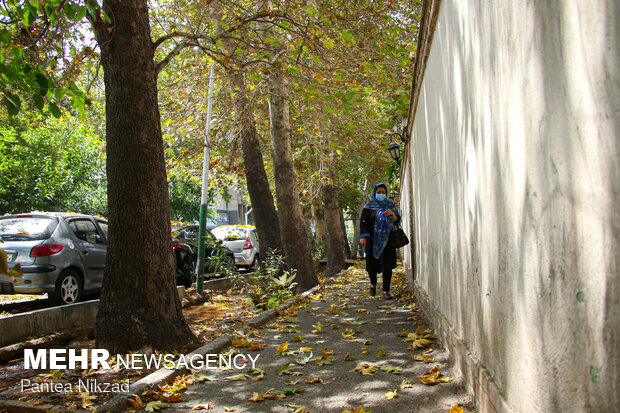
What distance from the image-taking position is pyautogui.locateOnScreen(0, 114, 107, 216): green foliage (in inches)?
850

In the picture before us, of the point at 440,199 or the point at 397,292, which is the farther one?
the point at 397,292

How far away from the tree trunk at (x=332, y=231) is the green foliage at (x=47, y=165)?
32.4 feet

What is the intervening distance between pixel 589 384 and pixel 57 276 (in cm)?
885

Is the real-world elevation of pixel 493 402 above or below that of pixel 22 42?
below

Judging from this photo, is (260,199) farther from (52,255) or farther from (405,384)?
(405,384)

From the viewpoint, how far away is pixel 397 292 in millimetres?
11312

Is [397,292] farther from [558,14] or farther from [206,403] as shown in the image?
[558,14]

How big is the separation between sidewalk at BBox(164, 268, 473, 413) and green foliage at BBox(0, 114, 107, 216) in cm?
1735

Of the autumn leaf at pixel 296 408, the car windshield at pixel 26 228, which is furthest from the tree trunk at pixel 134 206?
the car windshield at pixel 26 228

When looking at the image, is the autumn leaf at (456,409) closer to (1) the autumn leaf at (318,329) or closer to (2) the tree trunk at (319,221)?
(1) the autumn leaf at (318,329)

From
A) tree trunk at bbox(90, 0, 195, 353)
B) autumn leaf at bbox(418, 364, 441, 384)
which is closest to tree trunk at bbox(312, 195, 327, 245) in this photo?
tree trunk at bbox(90, 0, 195, 353)

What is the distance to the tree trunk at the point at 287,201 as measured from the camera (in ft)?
39.1

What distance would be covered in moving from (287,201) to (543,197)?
10000 millimetres

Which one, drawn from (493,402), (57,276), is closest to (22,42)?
(57,276)
